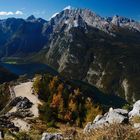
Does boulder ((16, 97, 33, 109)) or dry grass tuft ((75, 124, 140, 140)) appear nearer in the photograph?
dry grass tuft ((75, 124, 140, 140))

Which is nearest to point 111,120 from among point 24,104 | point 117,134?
point 117,134

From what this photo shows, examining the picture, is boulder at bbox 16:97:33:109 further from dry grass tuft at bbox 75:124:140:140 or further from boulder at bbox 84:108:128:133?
dry grass tuft at bbox 75:124:140:140

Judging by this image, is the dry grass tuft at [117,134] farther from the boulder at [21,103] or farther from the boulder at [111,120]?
the boulder at [21,103]

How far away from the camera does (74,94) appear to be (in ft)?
Answer: 347

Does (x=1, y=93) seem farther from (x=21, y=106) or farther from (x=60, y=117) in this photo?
(x=60, y=117)

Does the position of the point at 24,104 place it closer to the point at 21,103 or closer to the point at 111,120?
the point at 21,103

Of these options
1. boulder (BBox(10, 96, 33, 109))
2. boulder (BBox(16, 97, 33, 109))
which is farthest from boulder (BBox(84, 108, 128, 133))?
boulder (BBox(10, 96, 33, 109))

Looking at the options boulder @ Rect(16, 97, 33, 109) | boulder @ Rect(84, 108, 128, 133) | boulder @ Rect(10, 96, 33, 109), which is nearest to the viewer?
boulder @ Rect(84, 108, 128, 133)

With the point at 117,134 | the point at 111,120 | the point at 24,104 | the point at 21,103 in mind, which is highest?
the point at 21,103

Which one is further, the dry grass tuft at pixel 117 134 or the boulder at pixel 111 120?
the boulder at pixel 111 120

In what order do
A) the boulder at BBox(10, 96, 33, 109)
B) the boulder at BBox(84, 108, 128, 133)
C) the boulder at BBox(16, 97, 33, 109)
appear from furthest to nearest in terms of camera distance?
the boulder at BBox(10, 96, 33, 109), the boulder at BBox(16, 97, 33, 109), the boulder at BBox(84, 108, 128, 133)

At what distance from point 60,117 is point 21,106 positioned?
41.8 feet

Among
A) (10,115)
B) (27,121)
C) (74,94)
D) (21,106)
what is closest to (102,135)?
(27,121)

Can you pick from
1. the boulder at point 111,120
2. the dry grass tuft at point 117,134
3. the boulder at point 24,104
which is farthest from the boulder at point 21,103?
the dry grass tuft at point 117,134
